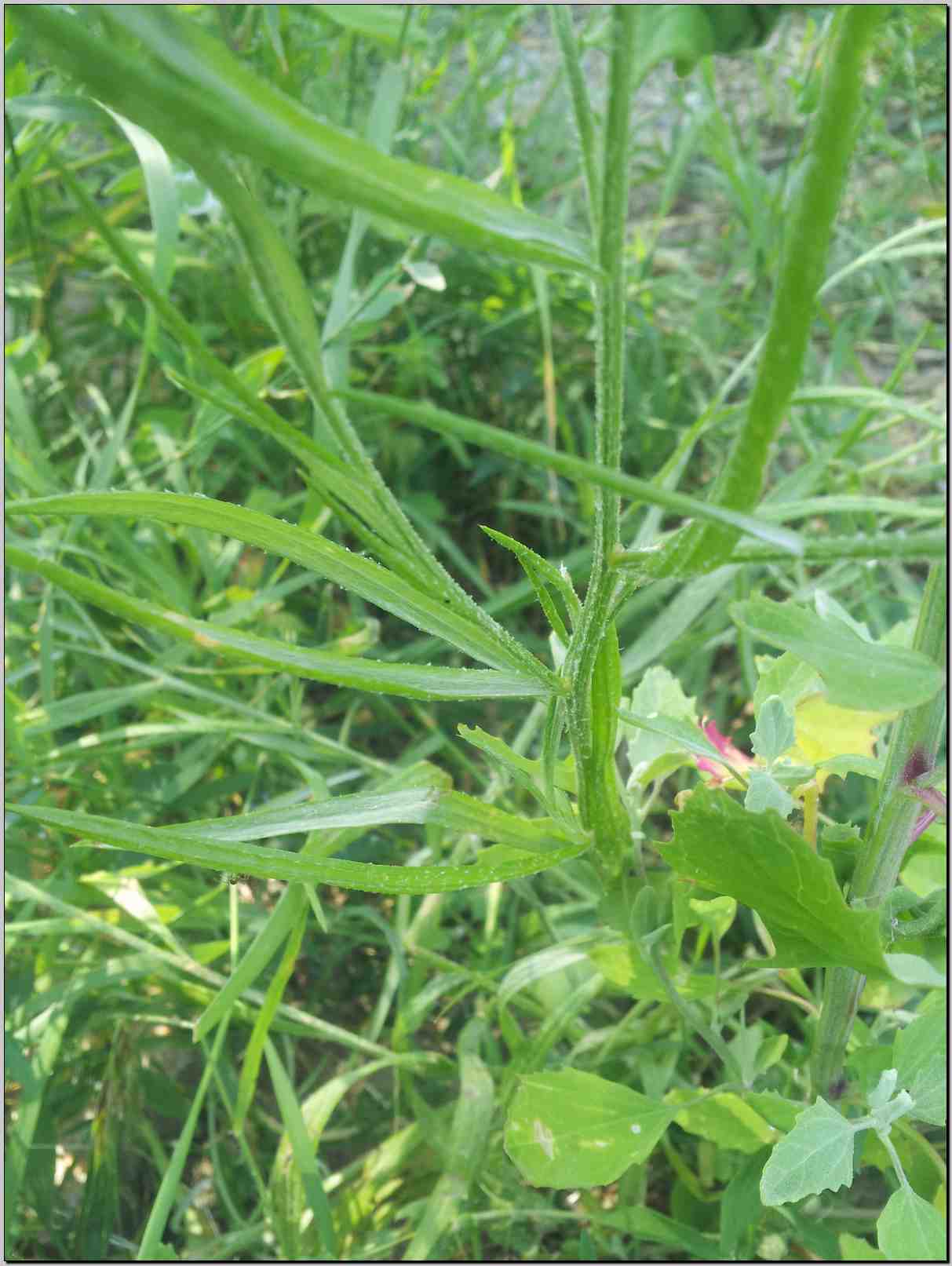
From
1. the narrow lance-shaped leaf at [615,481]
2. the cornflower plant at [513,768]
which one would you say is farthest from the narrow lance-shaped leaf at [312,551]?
the narrow lance-shaped leaf at [615,481]

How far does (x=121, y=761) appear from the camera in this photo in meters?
0.75

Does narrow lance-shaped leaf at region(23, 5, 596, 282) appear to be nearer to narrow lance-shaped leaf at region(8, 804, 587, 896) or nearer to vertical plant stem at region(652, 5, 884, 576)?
vertical plant stem at region(652, 5, 884, 576)

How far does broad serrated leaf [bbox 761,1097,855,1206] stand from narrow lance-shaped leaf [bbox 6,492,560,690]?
0.16 meters

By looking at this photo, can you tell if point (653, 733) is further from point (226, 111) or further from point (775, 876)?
point (226, 111)

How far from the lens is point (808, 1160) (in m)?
0.33

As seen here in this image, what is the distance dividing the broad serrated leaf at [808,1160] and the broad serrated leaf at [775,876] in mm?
49

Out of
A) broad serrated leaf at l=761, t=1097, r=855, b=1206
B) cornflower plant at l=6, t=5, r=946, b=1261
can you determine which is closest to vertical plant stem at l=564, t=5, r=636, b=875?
cornflower plant at l=6, t=5, r=946, b=1261

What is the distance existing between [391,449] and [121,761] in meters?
0.34

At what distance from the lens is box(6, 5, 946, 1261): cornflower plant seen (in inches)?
7.9

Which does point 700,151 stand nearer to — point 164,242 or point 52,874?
point 164,242

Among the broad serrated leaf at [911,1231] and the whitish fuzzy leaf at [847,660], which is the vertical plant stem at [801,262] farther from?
the broad serrated leaf at [911,1231]

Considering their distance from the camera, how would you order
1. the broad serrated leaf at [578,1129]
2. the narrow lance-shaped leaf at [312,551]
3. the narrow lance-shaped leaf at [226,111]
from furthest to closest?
the broad serrated leaf at [578,1129]
the narrow lance-shaped leaf at [312,551]
the narrow lance-shaped leaf at [226,111]

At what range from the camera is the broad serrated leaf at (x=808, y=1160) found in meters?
0.33

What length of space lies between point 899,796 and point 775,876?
0.06m
